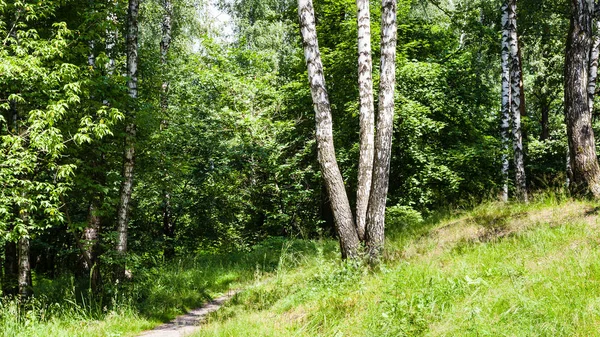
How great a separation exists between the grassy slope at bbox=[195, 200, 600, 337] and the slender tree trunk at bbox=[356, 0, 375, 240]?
92 centimetres

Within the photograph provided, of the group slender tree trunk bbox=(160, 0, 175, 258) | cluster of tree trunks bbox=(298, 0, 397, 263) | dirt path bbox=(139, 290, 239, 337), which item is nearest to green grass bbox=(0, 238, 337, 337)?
dirt path bbox=(139, 290, 239, 337)

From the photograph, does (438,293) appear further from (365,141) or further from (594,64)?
(594,64)

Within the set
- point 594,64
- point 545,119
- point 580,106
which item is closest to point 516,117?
point 594,64

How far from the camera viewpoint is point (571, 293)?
3.75 m

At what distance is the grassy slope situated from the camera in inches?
143

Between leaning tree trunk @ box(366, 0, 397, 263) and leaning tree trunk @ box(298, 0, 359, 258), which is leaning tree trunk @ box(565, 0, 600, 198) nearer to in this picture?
leaning tree trunk @ box(366, 0, 397, 263)

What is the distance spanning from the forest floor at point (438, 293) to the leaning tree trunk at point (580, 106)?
617 mm

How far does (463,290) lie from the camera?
14.6ft

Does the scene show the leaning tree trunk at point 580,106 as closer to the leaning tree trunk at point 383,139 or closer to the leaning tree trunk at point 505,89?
the leaning tree trunk at point 383,139

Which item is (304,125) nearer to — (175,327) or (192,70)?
(192,70)

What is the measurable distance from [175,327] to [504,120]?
10.6 m

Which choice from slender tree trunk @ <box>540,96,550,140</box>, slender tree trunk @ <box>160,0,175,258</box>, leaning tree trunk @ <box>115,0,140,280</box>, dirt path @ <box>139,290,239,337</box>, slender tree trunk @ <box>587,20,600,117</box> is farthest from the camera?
slender tree trunk @ <box>540,96,550,140</box>

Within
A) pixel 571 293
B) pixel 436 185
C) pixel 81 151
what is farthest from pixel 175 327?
pixel 436 185

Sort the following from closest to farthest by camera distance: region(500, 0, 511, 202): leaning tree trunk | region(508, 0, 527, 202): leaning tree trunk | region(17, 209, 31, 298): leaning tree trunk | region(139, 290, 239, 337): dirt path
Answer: region(139, 290, 239, 337): dirt path
region(17, 209, 31, 298): leaning tree trunk
region(508, 0, 527, 202): leaning tree trunk
region(500, 0, 511, 202): leaning tree trunk
